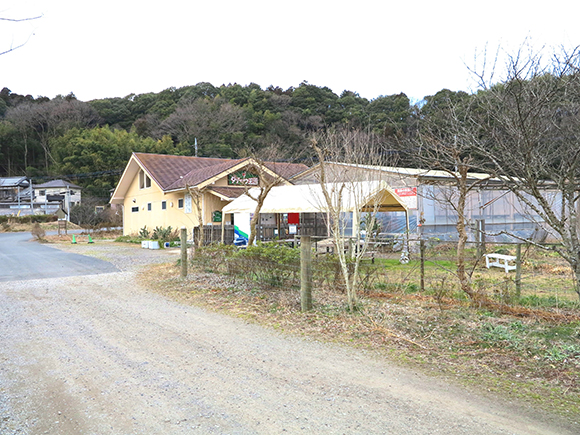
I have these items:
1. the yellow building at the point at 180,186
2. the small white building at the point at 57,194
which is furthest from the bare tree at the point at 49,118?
the yellow building at the point at 180,186

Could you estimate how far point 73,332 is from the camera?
5.80 metres

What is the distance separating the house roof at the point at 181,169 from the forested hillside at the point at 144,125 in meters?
6.08

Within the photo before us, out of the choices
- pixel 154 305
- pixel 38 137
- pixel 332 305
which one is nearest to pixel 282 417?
pixel 332 305

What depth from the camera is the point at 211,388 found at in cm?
382

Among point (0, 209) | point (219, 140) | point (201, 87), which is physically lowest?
point (0, 209)

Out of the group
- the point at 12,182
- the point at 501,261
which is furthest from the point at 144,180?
the point at 12,182

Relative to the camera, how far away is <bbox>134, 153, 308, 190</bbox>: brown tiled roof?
73.6 feet

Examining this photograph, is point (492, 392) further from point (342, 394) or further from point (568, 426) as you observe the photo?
point (342, 394)

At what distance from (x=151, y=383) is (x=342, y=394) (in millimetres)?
1663

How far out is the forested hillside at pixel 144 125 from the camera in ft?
128

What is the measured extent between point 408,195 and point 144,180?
56.9 feet

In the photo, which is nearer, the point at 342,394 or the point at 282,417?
the point at 282,417

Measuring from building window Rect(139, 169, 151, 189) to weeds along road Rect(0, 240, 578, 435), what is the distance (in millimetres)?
21025

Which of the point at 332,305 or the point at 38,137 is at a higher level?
the point at 38,137
